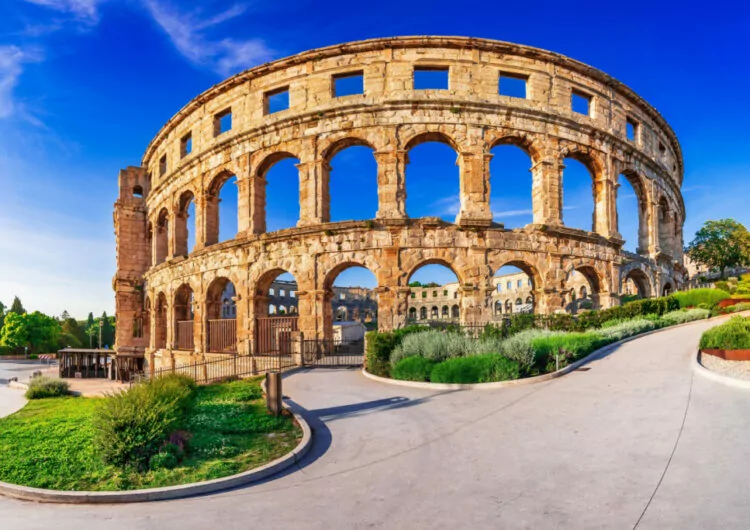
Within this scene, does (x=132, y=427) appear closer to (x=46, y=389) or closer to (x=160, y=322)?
(x=46, y=389)

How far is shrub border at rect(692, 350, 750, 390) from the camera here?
23.5 ft

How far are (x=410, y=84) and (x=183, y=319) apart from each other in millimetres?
18066

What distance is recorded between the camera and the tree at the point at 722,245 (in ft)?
133

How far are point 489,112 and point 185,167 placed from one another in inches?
645

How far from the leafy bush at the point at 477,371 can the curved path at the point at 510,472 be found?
1493mm

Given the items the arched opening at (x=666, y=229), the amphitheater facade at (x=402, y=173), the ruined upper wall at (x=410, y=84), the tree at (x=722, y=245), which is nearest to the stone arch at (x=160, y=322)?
the amphitheater facade at (x=402, y=173)

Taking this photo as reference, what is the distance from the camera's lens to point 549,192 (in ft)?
60.5

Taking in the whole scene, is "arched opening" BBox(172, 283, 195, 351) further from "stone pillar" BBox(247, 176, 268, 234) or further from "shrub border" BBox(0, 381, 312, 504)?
"shrub border" BBox(0, 381, 312, 504)

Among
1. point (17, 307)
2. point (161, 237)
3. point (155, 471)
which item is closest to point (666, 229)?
point (155, 471)

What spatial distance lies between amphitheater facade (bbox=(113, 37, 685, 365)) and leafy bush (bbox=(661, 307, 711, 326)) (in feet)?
10.6

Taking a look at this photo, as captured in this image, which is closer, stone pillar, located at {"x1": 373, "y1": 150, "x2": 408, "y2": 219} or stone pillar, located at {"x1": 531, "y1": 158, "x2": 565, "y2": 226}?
stone pillar, located at {"x1": 373, "y1": 150, "x2": 408, "y2": 219}

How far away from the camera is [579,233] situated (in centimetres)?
1853

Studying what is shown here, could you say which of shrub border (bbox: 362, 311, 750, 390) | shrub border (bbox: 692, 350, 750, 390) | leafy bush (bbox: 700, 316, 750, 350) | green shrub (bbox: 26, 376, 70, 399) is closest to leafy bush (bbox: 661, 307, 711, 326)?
shrub border (bbox: 362, 311, 750, 390)

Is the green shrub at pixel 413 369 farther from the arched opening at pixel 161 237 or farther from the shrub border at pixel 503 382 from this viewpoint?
the arched opening at pixel 161 237
